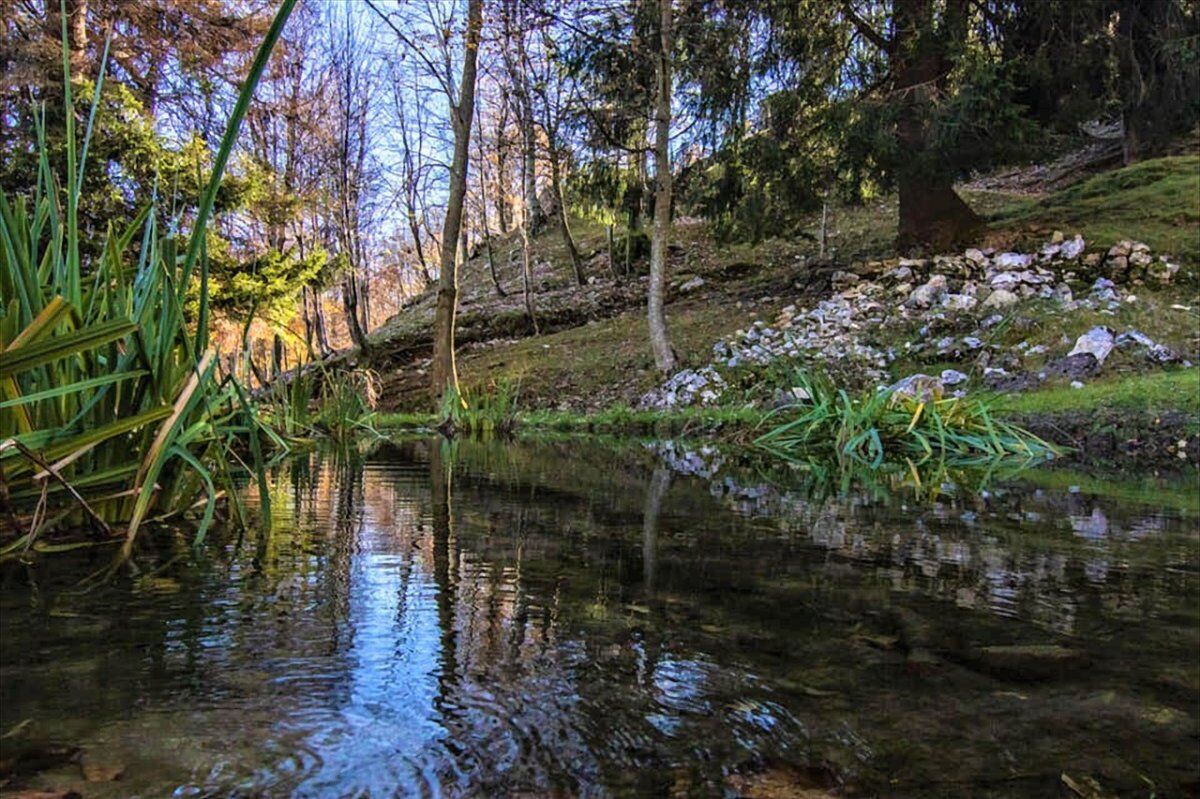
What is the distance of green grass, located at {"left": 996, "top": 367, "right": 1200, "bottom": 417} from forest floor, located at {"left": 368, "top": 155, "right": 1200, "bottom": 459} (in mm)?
20

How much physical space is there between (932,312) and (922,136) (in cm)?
240

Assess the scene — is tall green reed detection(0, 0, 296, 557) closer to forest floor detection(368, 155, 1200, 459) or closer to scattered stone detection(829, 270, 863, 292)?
forest floor detection(368, 155, 1200, 459)

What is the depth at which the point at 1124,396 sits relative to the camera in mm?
6121

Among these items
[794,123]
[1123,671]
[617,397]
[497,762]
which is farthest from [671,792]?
[794,123]

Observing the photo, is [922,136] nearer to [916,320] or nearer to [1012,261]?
[1012,261]

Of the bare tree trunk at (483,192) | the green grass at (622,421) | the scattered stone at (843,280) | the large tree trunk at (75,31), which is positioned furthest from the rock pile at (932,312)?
the bare tree trunk at (483,192)

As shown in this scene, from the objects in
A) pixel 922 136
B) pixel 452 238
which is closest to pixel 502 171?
pixel 452 238

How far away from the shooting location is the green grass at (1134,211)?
9508 millimetres

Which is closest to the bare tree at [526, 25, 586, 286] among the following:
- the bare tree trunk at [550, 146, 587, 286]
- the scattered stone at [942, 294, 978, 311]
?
the bare tree trunk at [550, 146, 587, 286]

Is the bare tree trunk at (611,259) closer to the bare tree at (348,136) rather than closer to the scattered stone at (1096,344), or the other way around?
the bare tree at (348,136)

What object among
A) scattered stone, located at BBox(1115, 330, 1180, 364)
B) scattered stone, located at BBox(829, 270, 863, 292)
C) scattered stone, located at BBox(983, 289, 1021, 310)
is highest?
scattered stone, located at BBox(829, 270, 863, 292)

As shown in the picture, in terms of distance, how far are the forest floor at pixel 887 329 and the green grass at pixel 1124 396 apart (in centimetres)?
2

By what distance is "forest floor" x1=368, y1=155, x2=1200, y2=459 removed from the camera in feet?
21.1

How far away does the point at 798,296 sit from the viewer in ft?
37.6
